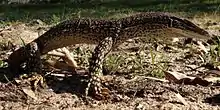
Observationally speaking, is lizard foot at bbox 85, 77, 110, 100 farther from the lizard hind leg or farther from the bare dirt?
the lizard hind leg

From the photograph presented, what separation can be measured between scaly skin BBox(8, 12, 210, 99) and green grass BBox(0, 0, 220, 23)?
3.05 meters

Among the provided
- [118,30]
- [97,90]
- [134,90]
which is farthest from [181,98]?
[118,30]

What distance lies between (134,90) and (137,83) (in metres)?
0.19

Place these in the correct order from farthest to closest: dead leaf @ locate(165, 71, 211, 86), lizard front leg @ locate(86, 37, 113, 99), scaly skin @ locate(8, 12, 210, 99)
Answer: dead leaf @ locate(165, 71, 211, 86) → scaly skin @ locate(8, 12, 210, 99) → lizard front leg @ locate(86, 37, 113, 99)

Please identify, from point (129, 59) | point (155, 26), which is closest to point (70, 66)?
point (129, 59)

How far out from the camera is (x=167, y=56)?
586cm

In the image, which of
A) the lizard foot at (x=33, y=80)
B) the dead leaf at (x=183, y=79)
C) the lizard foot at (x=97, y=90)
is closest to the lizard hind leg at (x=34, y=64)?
the lizard foot at (x=33, y=80)

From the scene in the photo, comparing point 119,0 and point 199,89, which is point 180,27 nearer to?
point 199,89

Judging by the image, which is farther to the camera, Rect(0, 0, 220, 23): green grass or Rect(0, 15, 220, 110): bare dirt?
Rect(0, 0, 220, 23): green grass

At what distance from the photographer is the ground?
4.43m

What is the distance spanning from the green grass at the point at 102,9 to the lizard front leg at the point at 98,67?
11.6 feet

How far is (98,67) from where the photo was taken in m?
4.66

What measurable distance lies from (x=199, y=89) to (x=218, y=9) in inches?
191

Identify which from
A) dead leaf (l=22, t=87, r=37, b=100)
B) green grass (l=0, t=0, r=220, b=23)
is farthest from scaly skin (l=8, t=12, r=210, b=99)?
green grass (l=0, t=0, r=220, b=23)
